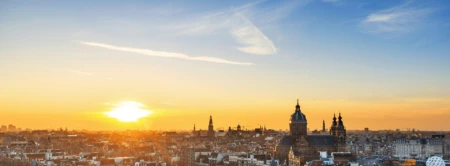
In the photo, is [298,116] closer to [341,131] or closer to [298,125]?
[298,125]

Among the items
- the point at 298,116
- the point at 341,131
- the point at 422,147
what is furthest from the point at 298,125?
the point at 422,147

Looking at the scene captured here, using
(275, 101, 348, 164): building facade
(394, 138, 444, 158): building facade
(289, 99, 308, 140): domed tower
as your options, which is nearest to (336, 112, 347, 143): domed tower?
(275, 101, 348, 164): building facade

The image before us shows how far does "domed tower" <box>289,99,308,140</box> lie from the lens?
112 m

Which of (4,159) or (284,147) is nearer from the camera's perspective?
(284,147)

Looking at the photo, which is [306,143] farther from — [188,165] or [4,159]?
[4,159]

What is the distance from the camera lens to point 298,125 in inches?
4464

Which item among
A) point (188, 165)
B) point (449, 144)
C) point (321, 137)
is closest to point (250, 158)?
point (321, 137)

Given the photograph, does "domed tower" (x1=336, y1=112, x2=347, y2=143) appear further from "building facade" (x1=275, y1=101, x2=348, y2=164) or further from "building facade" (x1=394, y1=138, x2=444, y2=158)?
"building facade" (x1=394, y1=138, x2=444, y2=158)

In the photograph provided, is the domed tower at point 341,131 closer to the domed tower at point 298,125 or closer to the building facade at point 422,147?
the domed tower at point 298,125

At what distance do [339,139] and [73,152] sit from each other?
82817 millimetres

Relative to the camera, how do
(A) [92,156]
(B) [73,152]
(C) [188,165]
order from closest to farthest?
(A) [92,156] < (C) [188,165] < (B) [73,152]

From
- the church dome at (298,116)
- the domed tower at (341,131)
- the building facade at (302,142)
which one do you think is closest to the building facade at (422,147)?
the domed tower at (341,131)

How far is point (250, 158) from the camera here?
110938mm

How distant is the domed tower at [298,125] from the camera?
112 meters
